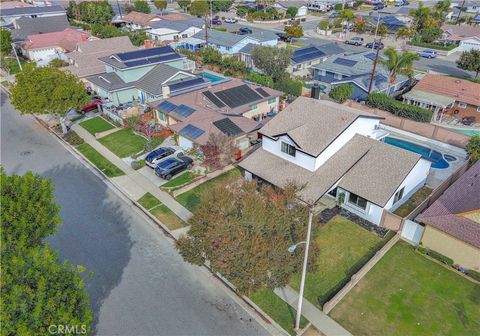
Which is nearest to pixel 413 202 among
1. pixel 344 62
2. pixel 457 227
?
pixel 457 227

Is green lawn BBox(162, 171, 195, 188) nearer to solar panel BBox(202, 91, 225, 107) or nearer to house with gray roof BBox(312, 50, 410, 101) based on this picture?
solar panel BBox(202, 91, 225, 107)

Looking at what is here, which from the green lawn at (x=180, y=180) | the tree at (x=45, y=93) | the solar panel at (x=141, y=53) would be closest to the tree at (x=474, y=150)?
the green lawn at (x=180, y=180)

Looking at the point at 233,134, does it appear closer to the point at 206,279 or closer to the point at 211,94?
the point at 211,94

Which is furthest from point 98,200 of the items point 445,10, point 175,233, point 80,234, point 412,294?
point 445,10

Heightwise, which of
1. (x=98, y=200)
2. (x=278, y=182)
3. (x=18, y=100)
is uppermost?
(x=18, y=100)

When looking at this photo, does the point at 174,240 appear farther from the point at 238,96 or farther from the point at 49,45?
the point at 49,45
